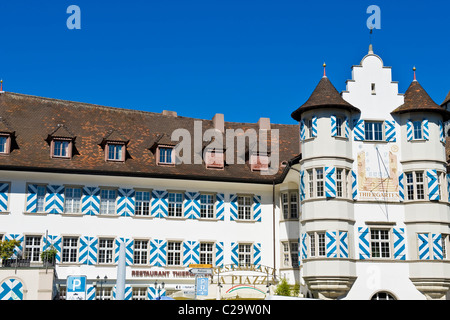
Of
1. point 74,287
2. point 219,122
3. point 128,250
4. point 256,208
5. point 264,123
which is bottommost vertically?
point 74,287

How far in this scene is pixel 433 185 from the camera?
31.3m

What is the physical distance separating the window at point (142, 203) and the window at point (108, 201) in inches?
48.0

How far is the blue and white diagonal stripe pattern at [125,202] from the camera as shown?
110 ft

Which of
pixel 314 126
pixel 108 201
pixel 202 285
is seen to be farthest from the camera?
pixel 108 201

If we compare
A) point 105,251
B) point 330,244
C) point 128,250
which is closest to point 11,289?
point 105,251

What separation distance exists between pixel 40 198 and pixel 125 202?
4355 millimetres

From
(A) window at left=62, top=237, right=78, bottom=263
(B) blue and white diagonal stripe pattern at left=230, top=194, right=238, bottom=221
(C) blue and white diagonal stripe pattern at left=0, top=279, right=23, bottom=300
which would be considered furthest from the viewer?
(B) blue and white diagonal stripe pattern at left=230, top=194, right=238, bottom=221

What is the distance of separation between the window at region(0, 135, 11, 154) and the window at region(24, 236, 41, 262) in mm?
4653

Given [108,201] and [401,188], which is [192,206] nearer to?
[108,201]

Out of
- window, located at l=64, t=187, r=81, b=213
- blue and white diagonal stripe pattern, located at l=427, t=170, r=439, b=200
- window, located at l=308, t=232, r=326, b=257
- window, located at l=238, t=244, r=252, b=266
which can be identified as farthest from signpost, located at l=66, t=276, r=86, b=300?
blue and white diagonal stripe pattern, located at l=427, t=170, r=439, b=200

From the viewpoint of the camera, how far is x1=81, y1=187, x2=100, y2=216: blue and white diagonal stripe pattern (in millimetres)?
32938

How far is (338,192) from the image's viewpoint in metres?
30.9

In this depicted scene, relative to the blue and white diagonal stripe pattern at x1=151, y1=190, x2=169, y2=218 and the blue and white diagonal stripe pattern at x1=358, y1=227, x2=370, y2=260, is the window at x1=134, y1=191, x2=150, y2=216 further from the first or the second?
the blue and white diagonal stripe pattern at x1=358, y1=227, x2=370, y2=260

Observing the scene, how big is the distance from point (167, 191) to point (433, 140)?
1420 cm
